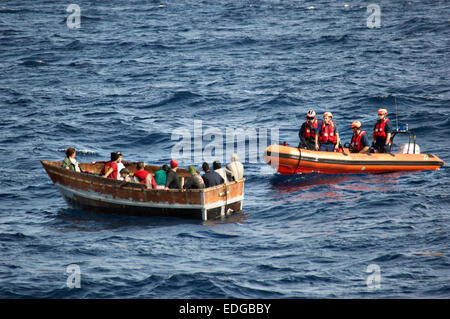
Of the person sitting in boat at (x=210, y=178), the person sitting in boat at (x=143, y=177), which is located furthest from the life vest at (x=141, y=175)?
the person sitting in boat at (x=210, y=178)

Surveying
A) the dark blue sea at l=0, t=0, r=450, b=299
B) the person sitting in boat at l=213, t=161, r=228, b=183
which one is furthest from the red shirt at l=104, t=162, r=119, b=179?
the person sitting in boat at l=213, t=161, r=228, b=183

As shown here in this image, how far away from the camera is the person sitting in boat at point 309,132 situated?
23.3 meters

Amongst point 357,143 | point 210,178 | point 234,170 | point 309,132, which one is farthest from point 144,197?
point 357,143

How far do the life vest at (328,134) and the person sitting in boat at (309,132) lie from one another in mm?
256

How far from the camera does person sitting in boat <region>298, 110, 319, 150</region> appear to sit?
76.5ft

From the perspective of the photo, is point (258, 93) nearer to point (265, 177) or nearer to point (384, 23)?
point (265, 177)

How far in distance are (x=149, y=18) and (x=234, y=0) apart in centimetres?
1127

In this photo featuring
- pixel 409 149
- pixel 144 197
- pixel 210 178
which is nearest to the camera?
pixel 210 178

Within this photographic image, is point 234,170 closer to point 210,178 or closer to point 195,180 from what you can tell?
point 210,178

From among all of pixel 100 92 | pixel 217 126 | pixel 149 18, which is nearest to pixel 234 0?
pixel 149 18

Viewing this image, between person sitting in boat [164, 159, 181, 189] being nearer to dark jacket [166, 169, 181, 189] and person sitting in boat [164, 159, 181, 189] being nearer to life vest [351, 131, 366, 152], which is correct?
dark jacket [166, 169, 181, 189]

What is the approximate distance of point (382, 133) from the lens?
23.6 metres

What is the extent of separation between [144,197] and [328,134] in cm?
740

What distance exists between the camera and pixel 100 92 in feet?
125
